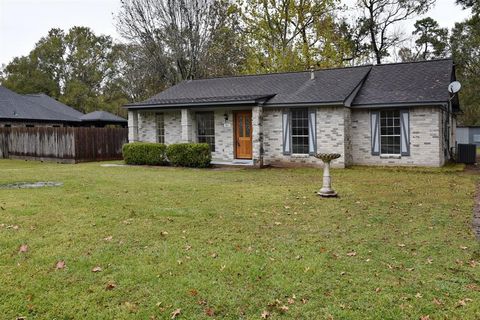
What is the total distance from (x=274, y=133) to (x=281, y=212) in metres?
9.19

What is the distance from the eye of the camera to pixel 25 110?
28016 mm

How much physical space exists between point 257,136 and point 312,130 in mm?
2215

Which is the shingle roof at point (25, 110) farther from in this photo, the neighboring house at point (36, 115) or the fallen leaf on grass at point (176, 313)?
the fallen leaf on grass at point (176, 313)

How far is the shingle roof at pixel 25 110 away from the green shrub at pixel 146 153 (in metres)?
13.2

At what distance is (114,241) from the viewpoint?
553 centimetres

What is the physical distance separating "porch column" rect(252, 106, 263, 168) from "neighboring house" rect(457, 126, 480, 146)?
731 inches

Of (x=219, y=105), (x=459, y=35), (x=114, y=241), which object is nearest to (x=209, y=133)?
(x=219, y=105)

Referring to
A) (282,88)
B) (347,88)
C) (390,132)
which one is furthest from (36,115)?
(390,132)

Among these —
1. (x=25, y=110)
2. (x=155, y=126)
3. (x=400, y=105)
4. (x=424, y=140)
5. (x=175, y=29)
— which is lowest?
(x=424, y=140)

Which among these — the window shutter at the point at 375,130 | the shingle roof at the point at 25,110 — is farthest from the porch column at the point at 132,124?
the shingle roof at the point at 25,110

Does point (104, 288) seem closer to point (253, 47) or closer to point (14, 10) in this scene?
point (14, 10)

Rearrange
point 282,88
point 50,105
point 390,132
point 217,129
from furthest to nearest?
point 50,105, point 217,129, point 282,88, point 390,132

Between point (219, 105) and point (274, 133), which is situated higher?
point (219, 105)

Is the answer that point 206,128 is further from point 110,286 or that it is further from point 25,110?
point 25,110
